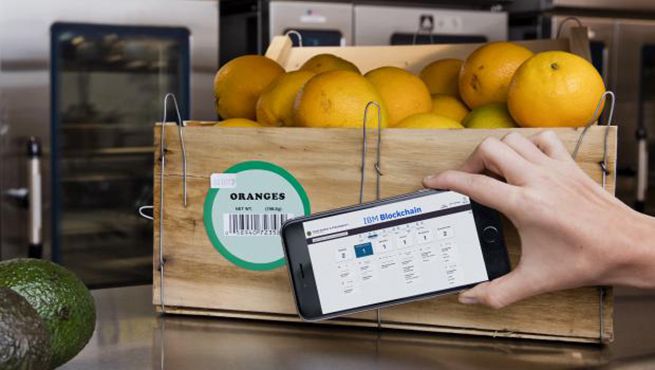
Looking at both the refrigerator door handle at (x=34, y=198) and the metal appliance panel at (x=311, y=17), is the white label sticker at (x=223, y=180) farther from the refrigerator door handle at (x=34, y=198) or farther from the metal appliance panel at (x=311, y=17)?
the metal appliance panel at (x=311, y=17)

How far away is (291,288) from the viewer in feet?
3.24

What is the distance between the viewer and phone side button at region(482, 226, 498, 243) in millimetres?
906

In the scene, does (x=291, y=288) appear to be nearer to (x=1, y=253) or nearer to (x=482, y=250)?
(x=482, y=250)

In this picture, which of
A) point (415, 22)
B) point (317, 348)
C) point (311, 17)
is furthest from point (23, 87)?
point (317, 348)

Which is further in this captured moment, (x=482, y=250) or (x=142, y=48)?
(x=142, y=48)

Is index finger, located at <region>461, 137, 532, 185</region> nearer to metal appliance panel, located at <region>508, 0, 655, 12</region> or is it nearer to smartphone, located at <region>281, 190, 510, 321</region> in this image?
smartphone, located at <region>281, 190, 510, 321</region>

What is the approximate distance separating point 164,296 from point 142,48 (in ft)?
5.93

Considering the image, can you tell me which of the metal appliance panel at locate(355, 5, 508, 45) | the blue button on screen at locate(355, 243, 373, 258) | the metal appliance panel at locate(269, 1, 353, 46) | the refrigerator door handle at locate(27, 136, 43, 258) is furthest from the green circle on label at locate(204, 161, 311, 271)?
the metal appliance panel at locate(355, 5, 508, 45)

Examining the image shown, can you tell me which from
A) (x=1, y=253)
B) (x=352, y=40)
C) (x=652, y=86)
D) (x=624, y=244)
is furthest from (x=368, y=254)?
(x=652, y=86)

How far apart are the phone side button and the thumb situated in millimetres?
36

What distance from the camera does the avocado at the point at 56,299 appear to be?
771 mm

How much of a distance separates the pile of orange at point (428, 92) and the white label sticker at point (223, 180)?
0.23ft

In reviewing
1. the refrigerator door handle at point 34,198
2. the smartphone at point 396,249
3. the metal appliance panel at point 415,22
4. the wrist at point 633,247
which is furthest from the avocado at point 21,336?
the metal appliance panel at point 415,22

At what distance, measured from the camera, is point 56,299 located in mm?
779
